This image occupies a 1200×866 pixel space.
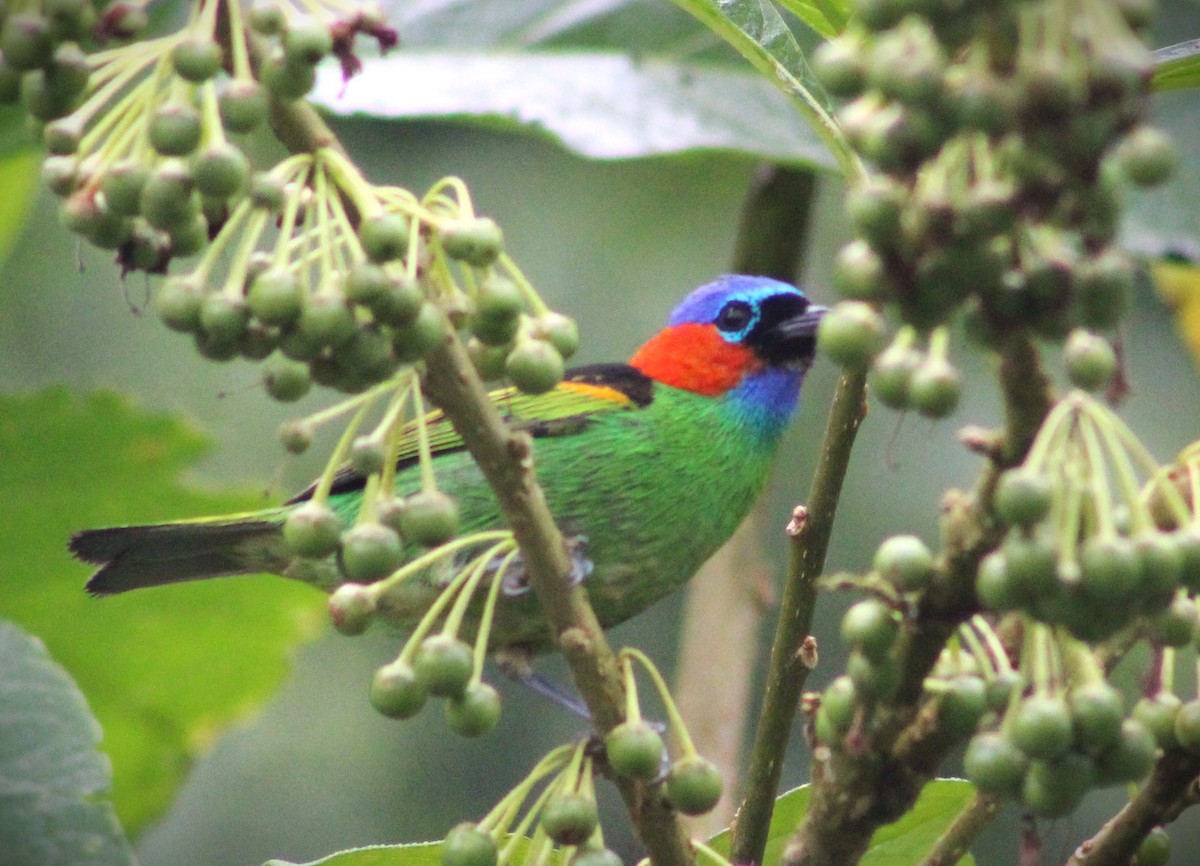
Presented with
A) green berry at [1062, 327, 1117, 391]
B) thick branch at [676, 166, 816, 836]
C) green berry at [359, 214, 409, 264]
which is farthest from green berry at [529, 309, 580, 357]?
thick branch at [676, 166, 816, 836]

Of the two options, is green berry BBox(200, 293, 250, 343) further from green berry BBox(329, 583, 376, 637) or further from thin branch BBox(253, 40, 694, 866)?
green berry BBox(329, 583, 376, 637)

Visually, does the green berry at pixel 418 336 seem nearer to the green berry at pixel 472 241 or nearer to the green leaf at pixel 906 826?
the green berry at pixel 472 241

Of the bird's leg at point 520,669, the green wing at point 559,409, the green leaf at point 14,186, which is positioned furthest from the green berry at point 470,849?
the green leaf at point 14,186

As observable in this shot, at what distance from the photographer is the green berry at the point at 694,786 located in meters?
1.52

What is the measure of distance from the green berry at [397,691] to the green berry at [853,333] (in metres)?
0.58

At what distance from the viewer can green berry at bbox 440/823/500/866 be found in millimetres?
1511

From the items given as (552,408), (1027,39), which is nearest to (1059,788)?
(1027,39)

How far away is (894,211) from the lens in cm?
101

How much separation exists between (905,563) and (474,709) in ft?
1.66

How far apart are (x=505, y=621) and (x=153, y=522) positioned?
0.91m

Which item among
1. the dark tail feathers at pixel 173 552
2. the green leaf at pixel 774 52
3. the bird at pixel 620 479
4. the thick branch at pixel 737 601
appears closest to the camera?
the green leaf at pixel 774 52

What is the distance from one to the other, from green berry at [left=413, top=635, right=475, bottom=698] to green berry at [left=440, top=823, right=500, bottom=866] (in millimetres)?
160

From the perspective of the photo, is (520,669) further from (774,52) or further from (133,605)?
(774,52)

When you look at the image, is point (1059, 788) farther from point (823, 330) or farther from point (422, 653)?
point (422, 653)
